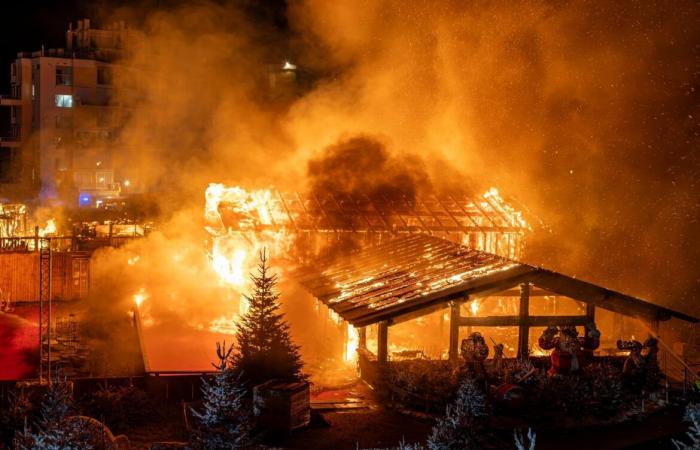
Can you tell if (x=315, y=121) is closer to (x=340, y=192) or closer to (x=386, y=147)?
(x=386, y=147)

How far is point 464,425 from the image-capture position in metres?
10.6

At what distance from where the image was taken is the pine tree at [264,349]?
1407 cm

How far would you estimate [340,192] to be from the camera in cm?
2689

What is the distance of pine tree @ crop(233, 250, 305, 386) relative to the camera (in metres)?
14.1

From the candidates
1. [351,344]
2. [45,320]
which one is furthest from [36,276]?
[351,344]

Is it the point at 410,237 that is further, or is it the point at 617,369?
the point at 410,237

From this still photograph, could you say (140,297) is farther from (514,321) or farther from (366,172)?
(514,321)

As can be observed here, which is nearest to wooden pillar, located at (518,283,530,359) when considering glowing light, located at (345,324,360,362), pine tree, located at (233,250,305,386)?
glowing light, located at (345,324,360,362)

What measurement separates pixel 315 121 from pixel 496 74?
8.12m

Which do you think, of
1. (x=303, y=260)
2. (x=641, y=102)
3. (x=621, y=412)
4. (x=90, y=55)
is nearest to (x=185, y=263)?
(x=303, y=260)

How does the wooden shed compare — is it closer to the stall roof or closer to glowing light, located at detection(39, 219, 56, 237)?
the stall roof

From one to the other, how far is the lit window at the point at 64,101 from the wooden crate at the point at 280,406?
40.0 metres

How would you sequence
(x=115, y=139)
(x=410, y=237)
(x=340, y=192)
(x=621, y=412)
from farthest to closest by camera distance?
(x=115, y=139) < (x=340, y=192) < (x=410, y=237) < (x=621, y=412)

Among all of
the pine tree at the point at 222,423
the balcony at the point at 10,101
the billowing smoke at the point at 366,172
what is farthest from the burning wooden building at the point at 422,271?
the balcony at the point at 10,101
